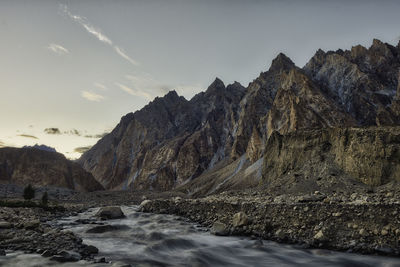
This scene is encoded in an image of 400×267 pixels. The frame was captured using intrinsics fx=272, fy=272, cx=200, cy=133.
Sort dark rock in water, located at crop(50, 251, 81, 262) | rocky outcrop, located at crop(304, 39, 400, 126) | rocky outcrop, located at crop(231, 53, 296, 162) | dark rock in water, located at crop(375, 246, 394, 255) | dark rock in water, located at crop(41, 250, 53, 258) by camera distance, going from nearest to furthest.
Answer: dark rock in water, located at crop(50, 251, 81, 262)
dark rock in water, located at crop(41, 250, 53, 258)
dark rock in water, located at crop(375, 246, 394, 255)
rocky outcrop, located at crop(304, 39, 400, 126)
rocky outcrop, located at crop(231, 53, 296, 162)

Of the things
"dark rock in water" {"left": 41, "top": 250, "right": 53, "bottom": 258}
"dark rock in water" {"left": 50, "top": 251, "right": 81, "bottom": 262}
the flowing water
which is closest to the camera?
"dark rock in water" {"left": 50, "top": 251, "right": 81, "bottom": 262}

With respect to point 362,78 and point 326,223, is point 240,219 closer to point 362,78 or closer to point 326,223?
point 326,223

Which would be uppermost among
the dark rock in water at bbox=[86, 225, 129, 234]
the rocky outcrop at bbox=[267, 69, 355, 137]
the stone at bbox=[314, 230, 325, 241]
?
the rocky outcrop at bbox=[267, 69, 355, 137]

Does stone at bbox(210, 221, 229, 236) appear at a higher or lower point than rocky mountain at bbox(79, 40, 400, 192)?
lower

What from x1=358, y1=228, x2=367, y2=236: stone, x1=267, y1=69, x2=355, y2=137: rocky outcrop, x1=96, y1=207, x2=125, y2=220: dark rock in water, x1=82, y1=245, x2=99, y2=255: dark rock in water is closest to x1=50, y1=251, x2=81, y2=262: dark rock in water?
x1=82, y1=245, x2=99, y2=255: dark rock in water

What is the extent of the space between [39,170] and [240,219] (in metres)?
155

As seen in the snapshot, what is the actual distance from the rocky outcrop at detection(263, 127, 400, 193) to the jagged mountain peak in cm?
13169

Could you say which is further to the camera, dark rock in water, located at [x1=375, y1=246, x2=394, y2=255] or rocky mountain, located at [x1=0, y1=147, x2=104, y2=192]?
rocky mountain, located at [x1=0, y1=147, x2=104, y2=192]

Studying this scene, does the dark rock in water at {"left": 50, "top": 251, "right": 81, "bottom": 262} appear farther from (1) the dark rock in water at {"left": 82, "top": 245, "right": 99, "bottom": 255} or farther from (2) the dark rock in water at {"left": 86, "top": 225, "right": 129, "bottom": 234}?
(2) the dark rock in water at {"left": 86, "top": 225, "right": 129, "bottom": 234}

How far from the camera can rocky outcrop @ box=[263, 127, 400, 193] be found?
4300 cm

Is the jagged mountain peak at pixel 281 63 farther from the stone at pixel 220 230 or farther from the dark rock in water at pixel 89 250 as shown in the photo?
the dark rock in water at pixel 89 250

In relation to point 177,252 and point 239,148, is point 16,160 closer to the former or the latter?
point 239,148

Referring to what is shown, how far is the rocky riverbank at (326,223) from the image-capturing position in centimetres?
1508

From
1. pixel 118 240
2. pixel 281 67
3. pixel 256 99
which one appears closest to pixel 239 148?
pixel 256 99
